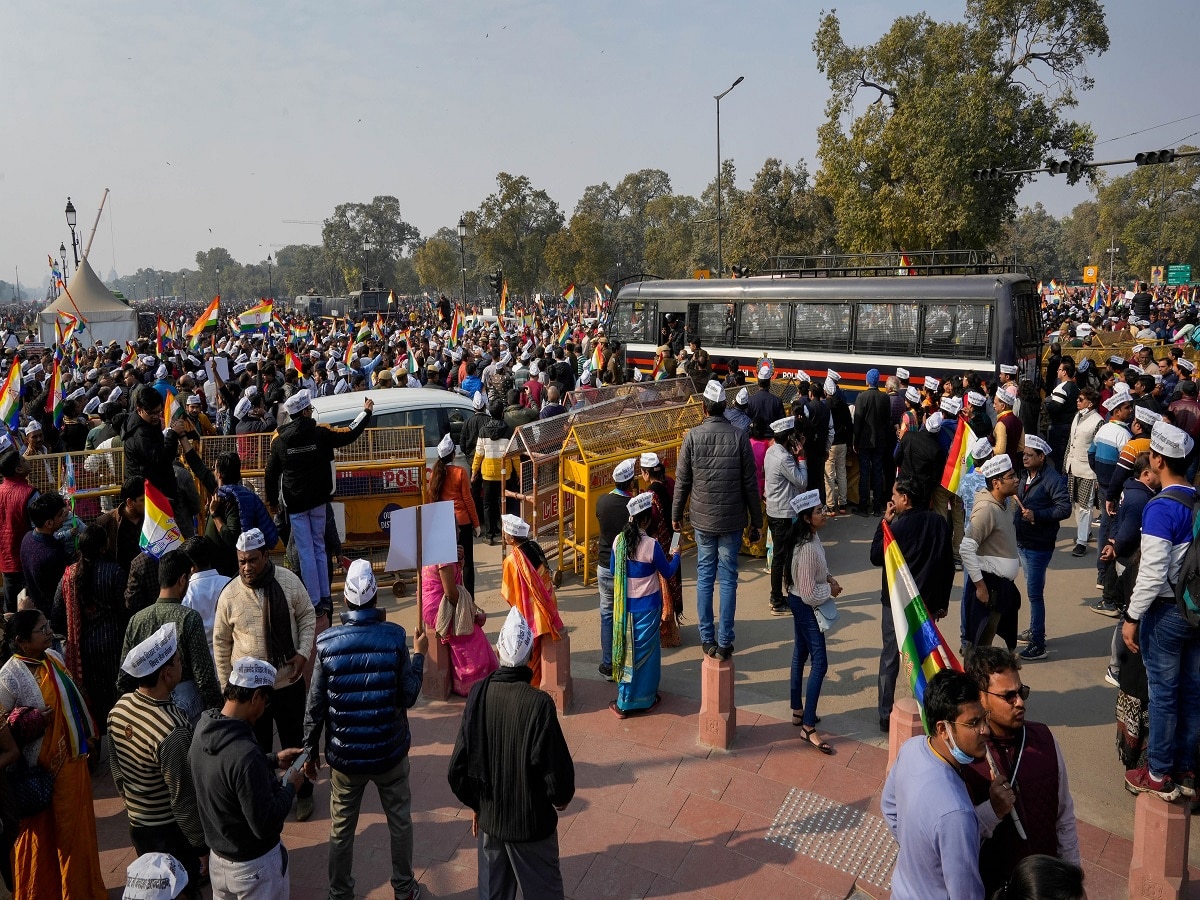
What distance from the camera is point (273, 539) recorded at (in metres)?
6.66

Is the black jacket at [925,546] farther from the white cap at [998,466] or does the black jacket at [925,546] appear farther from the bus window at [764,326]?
the bus window at [764,326]

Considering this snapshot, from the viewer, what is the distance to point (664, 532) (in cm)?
710

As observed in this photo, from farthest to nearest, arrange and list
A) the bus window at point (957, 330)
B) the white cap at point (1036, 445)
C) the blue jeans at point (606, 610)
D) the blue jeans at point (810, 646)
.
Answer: the bus window at point (957, 330) → the white cap at point (1036, 445) → the blue jeans at point (606, 610) → the blue jeans at point (810, 646)

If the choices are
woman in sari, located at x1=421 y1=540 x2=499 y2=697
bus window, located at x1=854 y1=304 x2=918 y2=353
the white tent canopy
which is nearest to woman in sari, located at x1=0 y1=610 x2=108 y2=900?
woman in sari, located at x1=421 y1=540 x2=499 y2=697

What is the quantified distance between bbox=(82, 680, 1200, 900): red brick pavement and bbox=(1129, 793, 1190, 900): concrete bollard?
0.78 feet

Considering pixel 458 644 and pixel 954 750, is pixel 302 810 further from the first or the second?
pixel 954 750

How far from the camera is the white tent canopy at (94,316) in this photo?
28.2 meters

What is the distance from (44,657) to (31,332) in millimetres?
41797

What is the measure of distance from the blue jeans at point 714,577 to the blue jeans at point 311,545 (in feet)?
10.8

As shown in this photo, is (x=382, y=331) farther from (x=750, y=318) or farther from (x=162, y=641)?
(x=162, y=641)

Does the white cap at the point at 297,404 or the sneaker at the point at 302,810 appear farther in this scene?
the white cap at the point at 297,404

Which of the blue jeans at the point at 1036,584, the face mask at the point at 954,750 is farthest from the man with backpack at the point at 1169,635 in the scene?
the face mask at the point at 954,750

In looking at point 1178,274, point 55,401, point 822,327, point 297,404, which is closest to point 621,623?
point 297,404

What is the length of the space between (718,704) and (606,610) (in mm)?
1320
